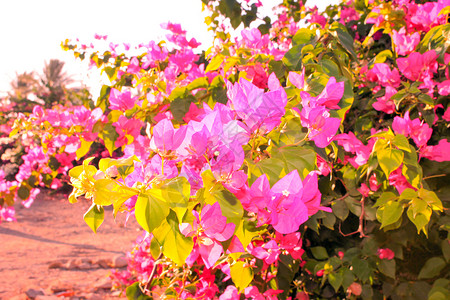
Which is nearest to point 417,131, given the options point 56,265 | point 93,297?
point 93,297

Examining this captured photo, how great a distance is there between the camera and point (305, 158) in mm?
720

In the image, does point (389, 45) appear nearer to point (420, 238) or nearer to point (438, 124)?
point (438, 124)

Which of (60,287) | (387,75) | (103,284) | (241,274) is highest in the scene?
(387,75)

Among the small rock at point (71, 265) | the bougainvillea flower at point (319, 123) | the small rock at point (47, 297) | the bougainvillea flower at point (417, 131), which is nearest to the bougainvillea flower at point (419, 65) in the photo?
the bougainvillea flower at point (417, 131)

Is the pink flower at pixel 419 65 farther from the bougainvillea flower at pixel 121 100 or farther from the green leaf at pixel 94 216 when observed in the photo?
the green leaf at pixel 94 216

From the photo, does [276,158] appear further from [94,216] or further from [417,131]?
[417,131]

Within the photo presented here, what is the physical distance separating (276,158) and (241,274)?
68 cm

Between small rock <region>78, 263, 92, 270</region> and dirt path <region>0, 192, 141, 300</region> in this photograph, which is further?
small rock <region>78, 263, 92, 270</region>

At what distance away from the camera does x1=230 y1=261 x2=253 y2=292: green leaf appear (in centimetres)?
123

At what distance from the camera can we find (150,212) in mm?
567

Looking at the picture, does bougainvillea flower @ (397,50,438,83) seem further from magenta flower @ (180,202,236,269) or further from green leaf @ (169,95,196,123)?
magenta flower @ (180,202,236,269)

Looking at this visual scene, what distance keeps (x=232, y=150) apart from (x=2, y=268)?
4560 millimetres

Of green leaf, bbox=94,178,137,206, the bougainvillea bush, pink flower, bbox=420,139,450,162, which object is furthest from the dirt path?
green leaf, bbox=94,178,137,206

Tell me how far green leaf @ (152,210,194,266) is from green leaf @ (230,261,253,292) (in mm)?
679
